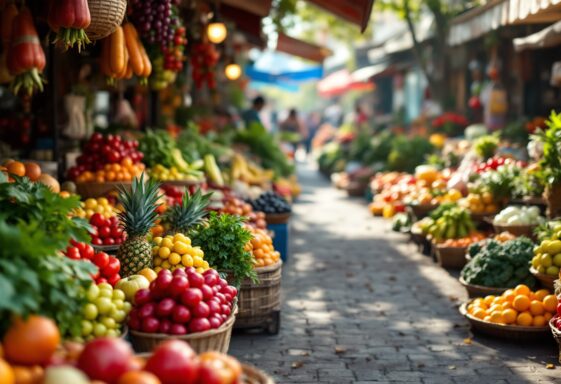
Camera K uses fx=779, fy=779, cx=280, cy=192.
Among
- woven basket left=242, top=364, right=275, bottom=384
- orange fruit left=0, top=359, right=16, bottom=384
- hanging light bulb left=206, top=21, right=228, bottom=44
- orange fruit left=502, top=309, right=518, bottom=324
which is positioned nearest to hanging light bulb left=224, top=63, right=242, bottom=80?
hanging light bulb left=206, top=21, right=228, bottom=44

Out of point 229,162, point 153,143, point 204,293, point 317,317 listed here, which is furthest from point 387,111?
point 204,293

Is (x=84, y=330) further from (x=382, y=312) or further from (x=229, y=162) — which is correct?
(x=229, y=162)

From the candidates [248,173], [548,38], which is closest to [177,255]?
[548,38]

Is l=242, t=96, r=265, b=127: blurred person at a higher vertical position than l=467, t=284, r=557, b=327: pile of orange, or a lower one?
Result: higher

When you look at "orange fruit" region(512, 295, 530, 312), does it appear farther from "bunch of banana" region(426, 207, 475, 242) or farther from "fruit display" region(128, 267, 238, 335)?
"bunch of banana" region(426, 207, 475, 242)

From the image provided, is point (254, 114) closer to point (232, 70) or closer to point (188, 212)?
point (232, 70)

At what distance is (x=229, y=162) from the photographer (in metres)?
13.5

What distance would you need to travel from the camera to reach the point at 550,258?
7367mm

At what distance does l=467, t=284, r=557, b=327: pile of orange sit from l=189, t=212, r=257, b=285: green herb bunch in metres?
2.24

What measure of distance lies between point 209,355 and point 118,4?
3.40 meters

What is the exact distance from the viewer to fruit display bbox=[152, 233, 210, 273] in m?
6.01

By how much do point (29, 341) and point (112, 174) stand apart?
5374 millimetres

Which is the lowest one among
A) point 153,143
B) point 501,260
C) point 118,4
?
point 501,260

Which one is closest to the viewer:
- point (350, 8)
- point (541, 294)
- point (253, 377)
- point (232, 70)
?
point (253, 377)
